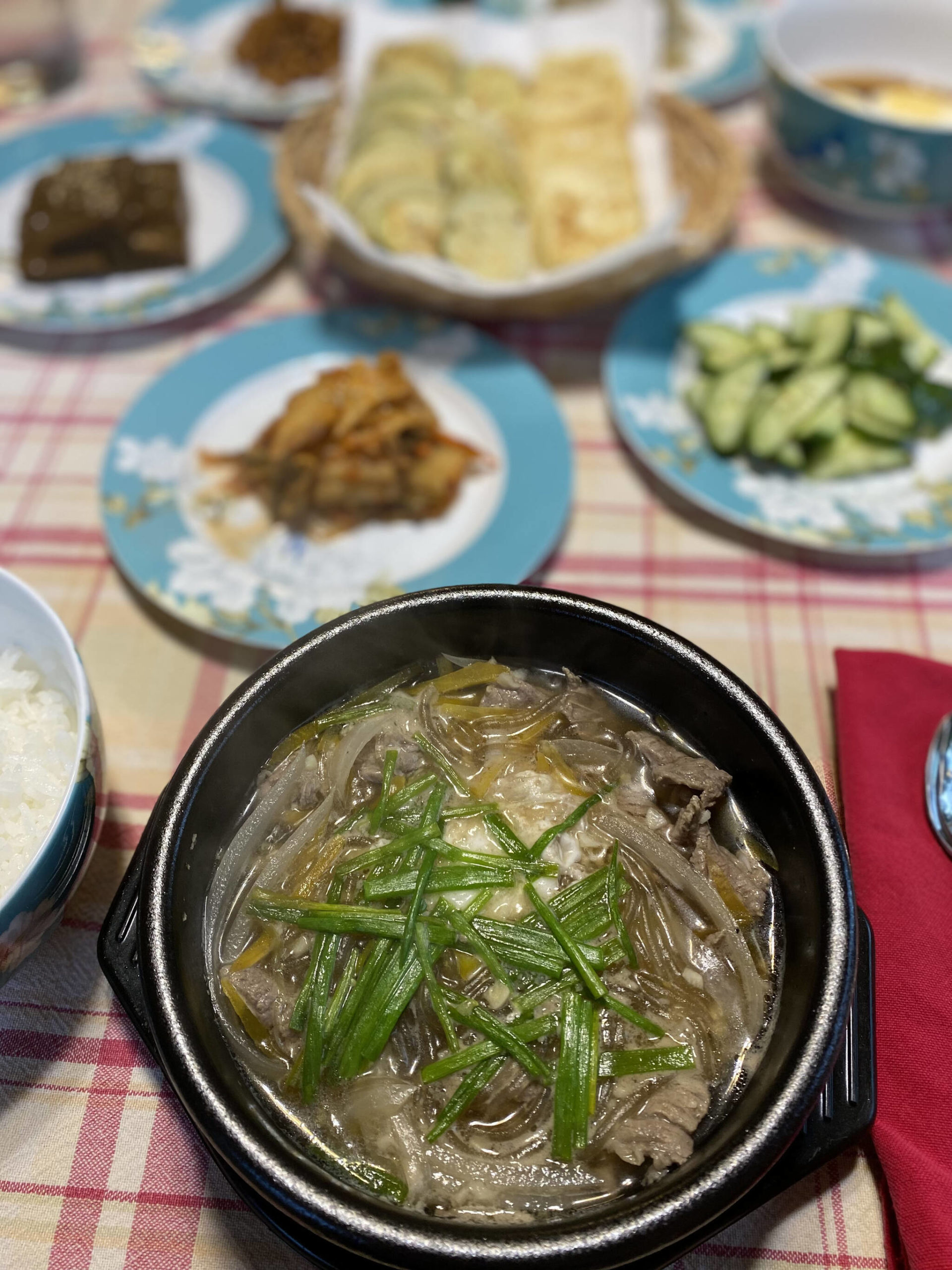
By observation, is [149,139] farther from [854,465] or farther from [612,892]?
[612,892]

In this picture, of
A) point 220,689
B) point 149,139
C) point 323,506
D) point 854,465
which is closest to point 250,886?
point 220,689

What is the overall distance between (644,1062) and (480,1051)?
21 centimetres

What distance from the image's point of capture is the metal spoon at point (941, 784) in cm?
164

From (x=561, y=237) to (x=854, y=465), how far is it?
108 cm

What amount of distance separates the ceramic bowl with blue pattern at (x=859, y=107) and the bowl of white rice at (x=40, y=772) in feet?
8.46

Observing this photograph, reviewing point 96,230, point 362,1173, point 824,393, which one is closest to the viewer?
point 362,1173

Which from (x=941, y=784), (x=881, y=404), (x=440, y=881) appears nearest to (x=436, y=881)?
(x=440, y=881)

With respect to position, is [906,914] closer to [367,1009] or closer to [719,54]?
[367,1009]

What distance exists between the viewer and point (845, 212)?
3.05m

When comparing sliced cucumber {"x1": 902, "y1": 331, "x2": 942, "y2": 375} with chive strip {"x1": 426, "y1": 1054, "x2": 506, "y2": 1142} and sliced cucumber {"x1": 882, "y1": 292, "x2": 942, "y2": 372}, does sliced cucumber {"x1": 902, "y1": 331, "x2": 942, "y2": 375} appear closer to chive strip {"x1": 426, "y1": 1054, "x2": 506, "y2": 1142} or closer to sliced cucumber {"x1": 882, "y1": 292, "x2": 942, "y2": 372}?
sliced cucumber {"x1": 882, "y1": 292, "x2": 942, "y2": 372}

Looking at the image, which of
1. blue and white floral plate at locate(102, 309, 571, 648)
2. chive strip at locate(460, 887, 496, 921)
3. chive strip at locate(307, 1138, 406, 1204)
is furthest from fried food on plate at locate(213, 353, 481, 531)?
chive strip at locate(307, 1138, 406, 1204)

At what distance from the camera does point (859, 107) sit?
9.29 feet

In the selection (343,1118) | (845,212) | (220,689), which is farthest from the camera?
(845,212)

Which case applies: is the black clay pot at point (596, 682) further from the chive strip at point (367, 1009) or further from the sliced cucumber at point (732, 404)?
the sliced cucumber at point (732, 404)
